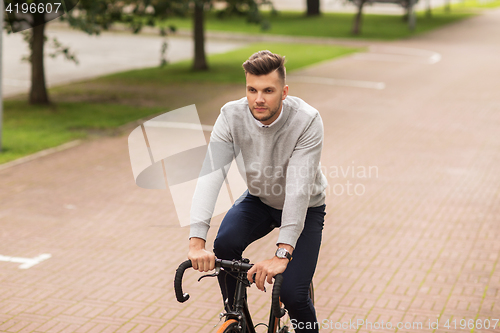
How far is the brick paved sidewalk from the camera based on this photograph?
16.9ft

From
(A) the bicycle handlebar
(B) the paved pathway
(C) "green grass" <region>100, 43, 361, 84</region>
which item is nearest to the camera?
(A) the bicycle handlebar

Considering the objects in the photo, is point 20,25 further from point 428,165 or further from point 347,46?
point 347,46

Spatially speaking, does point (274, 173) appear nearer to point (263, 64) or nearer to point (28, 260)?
point (263, 64)

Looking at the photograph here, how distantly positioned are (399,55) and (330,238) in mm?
19462

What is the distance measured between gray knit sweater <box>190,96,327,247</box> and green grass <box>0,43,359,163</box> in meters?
7.24

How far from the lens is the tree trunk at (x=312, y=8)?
4109 centimetres

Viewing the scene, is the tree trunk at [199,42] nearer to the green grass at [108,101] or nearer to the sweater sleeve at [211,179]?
the green grass at [108,101]

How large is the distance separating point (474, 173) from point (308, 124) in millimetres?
6753

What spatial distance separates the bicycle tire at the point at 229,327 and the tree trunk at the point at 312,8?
39425 mm

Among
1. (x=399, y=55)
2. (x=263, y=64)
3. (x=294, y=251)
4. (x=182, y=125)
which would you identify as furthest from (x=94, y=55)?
(x=263, y=64)

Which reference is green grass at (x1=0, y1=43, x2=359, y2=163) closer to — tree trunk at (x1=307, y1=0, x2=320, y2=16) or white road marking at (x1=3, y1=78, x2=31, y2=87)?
white road marking at (x1=3, y1=78, x2=31, y2=87)

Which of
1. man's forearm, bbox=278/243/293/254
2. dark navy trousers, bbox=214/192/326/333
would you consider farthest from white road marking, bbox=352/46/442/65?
man's forearm, bbox=278/243/293/254

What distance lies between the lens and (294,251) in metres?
3.49

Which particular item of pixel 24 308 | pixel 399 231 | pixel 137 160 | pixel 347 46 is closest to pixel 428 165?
pixel 399 231
